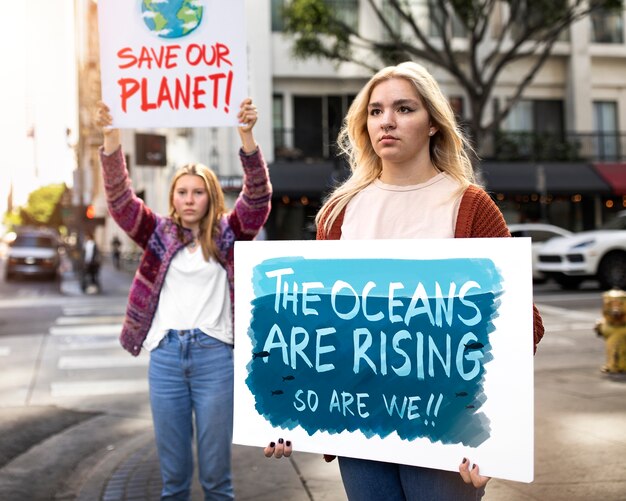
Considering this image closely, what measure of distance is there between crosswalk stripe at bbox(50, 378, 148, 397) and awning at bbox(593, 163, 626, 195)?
2165cm

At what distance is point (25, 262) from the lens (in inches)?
1089

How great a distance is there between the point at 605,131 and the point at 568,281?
543 inches

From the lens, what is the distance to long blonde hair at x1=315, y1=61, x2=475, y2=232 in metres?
2.37

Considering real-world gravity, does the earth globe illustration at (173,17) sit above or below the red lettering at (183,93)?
above

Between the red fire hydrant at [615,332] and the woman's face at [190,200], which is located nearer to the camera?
the woman's face at [190,200]

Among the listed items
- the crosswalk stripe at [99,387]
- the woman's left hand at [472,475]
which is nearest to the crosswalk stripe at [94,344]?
the crosswalk stripe at [99,387]

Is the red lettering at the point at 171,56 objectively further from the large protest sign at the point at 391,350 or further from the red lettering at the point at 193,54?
the large protest sign at the point at 391,350

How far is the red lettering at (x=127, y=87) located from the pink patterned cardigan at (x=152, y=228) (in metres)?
0.30

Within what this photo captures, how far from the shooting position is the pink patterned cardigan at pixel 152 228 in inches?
145

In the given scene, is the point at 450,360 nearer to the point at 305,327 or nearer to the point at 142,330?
the point at 305,327

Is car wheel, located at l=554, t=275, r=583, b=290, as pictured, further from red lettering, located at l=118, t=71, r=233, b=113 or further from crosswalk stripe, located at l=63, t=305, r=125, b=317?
red lettering, located at l=118, t=71, r=233, b=113

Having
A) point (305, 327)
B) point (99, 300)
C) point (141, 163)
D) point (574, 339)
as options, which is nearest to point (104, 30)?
point (305, 327)

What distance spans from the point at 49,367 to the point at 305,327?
8421 millimetres

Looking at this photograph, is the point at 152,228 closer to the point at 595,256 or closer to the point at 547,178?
the point at 595,256
